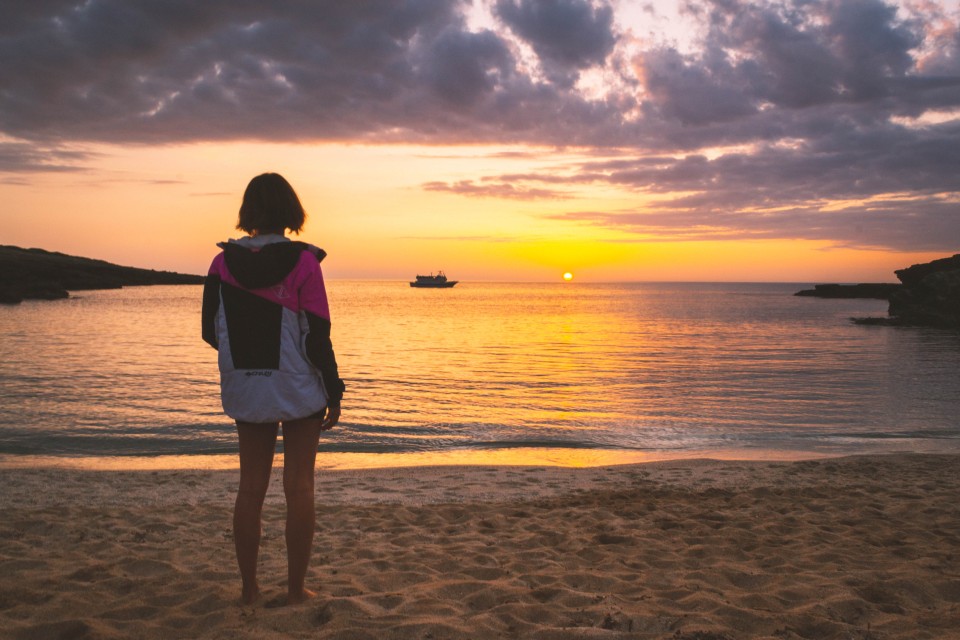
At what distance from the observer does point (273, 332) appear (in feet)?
11.4

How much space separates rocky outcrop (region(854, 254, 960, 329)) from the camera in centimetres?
5322

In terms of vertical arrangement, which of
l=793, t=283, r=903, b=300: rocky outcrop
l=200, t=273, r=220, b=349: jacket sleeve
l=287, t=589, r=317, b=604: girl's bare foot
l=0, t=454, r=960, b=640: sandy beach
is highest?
l=793, t=283, r=903, b=300: rocky outcrop

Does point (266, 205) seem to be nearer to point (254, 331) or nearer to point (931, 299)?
point (254, 331)

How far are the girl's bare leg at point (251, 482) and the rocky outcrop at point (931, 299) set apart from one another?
6162 cm

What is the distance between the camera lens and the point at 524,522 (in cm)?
647

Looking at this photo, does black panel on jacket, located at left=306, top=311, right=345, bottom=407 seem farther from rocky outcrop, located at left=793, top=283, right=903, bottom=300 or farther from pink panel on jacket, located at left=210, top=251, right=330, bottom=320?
rocky outcrop, located at left=793, top=283, right=903, bottom=300

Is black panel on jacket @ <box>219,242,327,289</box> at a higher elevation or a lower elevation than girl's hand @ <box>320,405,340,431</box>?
higher

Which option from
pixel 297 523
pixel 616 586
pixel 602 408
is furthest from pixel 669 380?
pixel 297 523

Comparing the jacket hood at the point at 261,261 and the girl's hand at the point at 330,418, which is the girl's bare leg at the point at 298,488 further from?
the jacket hood at the point at 261,261

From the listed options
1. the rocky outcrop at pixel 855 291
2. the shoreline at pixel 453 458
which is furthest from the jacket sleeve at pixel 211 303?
the rocky outcrop at pixel 855 291

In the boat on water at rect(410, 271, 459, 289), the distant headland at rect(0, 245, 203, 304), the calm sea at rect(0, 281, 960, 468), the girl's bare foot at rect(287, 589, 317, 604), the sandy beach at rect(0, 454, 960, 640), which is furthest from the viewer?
the boat on water at rect(410, 271, 459, 289)

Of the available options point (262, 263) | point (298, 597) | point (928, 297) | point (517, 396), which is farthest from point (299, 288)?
point (928, 297)

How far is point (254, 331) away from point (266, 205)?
713mm

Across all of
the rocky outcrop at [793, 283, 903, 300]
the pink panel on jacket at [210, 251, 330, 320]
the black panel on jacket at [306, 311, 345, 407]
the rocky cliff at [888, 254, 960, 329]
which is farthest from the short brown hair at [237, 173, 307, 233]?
the rocky outcrop at [793, 283, 903, 300]
